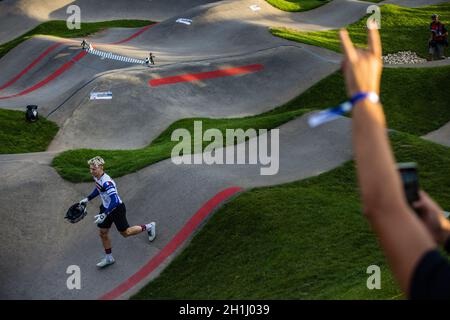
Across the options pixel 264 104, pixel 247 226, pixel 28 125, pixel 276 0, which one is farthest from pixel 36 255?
pixel 276 0

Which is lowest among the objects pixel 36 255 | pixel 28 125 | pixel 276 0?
pixel 36 255

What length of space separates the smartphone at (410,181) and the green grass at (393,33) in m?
30.4

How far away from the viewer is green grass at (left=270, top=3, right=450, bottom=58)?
3428 centimetres

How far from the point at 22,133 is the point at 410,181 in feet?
76.9

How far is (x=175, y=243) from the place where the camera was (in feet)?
52.4

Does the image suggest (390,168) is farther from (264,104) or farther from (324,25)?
(324,25)

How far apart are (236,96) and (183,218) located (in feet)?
42.1

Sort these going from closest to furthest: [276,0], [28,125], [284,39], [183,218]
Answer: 1. [183,218]
2. [28,125]
3. [284,39]
4. [276,0]

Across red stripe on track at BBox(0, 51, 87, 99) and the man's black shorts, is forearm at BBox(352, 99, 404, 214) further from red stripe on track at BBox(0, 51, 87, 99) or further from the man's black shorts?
red stripe on track at BBox(0, 51, 87, 99)

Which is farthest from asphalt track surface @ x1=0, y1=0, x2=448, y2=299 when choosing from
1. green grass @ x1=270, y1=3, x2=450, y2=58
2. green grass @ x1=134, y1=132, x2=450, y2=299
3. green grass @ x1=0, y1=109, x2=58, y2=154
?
green grass @ x1=270, y1=3, x2=450, y2=58

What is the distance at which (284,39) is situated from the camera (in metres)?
33.9

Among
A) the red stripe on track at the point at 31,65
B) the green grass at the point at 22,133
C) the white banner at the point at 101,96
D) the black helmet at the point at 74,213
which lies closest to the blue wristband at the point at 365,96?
the black helmet at the point at 74,213

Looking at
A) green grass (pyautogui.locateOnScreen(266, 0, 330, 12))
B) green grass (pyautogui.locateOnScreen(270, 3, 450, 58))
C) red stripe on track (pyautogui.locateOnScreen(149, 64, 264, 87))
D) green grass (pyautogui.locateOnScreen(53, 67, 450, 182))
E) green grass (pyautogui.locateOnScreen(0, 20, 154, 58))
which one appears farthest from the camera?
green grass (pyautogui.locateOnScreen(266, 0, 330, 12))

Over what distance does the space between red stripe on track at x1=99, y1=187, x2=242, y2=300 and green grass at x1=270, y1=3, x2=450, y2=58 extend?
60.8 feet
